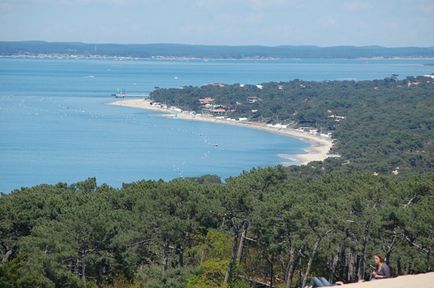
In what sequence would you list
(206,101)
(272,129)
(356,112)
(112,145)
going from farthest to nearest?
(206,101), (272,129), (356,112), (112,145)

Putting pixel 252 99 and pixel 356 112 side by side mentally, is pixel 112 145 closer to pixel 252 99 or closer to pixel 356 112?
pixel 356 112

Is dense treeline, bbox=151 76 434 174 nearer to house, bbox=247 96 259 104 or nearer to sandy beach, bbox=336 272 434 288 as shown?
house, bbox=247 96 259 104

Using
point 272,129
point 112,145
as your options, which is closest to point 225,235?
point 112,145

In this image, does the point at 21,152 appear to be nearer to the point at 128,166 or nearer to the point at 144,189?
the point at 128,166

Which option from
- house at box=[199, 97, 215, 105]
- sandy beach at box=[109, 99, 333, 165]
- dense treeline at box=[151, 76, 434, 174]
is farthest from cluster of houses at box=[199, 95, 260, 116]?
sandy beach at box=[109, 99, 333, 165]

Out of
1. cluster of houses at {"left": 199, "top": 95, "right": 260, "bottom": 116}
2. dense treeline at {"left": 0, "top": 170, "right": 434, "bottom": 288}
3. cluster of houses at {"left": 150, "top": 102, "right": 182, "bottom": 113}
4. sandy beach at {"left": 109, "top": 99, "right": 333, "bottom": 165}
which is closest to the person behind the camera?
dense treeline at {"left": 0, "top": 170, "right": 434, "bottom": 288}

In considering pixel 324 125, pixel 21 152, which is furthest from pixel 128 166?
pixel 324 125

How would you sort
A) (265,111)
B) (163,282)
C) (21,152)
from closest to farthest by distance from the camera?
(163,282) → (21,152) → (265,111)
